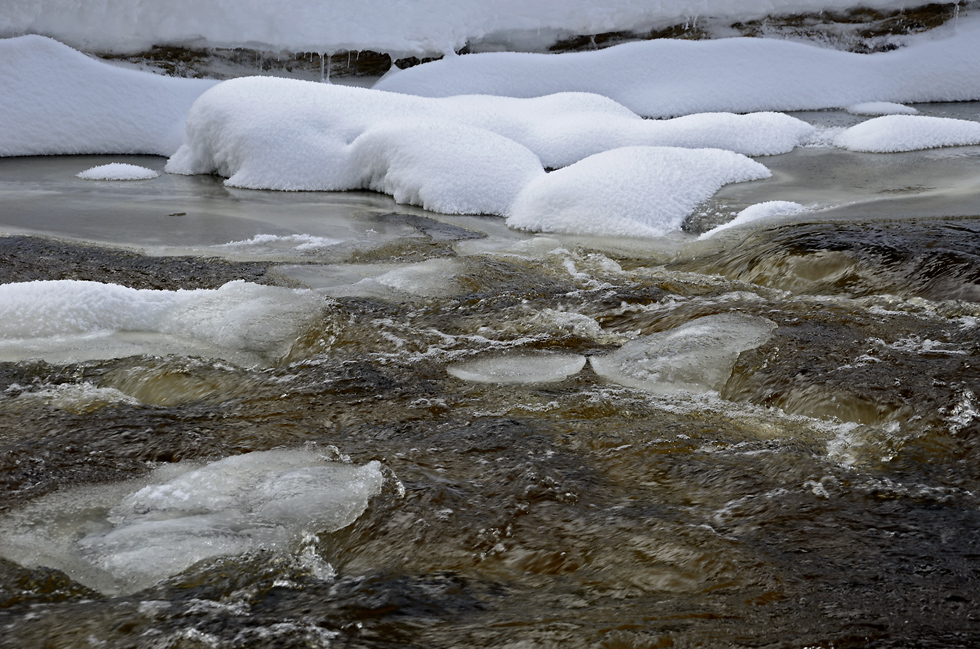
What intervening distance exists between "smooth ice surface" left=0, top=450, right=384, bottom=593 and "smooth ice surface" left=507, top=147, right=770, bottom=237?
3.03m

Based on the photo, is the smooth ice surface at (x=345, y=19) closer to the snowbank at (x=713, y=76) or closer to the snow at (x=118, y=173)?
the snowbank at (x=713, y=76)

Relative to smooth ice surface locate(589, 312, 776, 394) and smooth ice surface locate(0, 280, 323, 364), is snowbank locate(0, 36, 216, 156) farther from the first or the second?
smooth ice surface locate(589, 312, 776, 394)

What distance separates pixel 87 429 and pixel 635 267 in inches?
97.3

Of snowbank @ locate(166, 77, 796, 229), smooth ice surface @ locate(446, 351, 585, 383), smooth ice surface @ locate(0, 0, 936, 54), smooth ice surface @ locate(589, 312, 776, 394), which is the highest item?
smooth ice surface @ locate(0, 0, 936, 54)

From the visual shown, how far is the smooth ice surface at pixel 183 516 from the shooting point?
5.25 feet

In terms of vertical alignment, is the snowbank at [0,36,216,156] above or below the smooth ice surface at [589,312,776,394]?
above

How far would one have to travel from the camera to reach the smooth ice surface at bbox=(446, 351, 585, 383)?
102 inches

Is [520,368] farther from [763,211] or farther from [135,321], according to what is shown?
[763,211]

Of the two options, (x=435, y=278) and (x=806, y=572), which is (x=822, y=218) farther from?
(x=806, y=572)

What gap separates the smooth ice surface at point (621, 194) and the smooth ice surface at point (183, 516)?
9.94ft

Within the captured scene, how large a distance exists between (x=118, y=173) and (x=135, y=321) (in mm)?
4072

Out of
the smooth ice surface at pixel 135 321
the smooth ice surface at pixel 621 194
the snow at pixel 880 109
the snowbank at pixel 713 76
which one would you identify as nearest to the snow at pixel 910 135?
the snow at pixel 880 109

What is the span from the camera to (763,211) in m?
4.82

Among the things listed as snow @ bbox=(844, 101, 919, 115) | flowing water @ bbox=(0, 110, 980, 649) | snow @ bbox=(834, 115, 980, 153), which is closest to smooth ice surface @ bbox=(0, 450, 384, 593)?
flowing water @ bbox=(0, 110, 980, 649)
